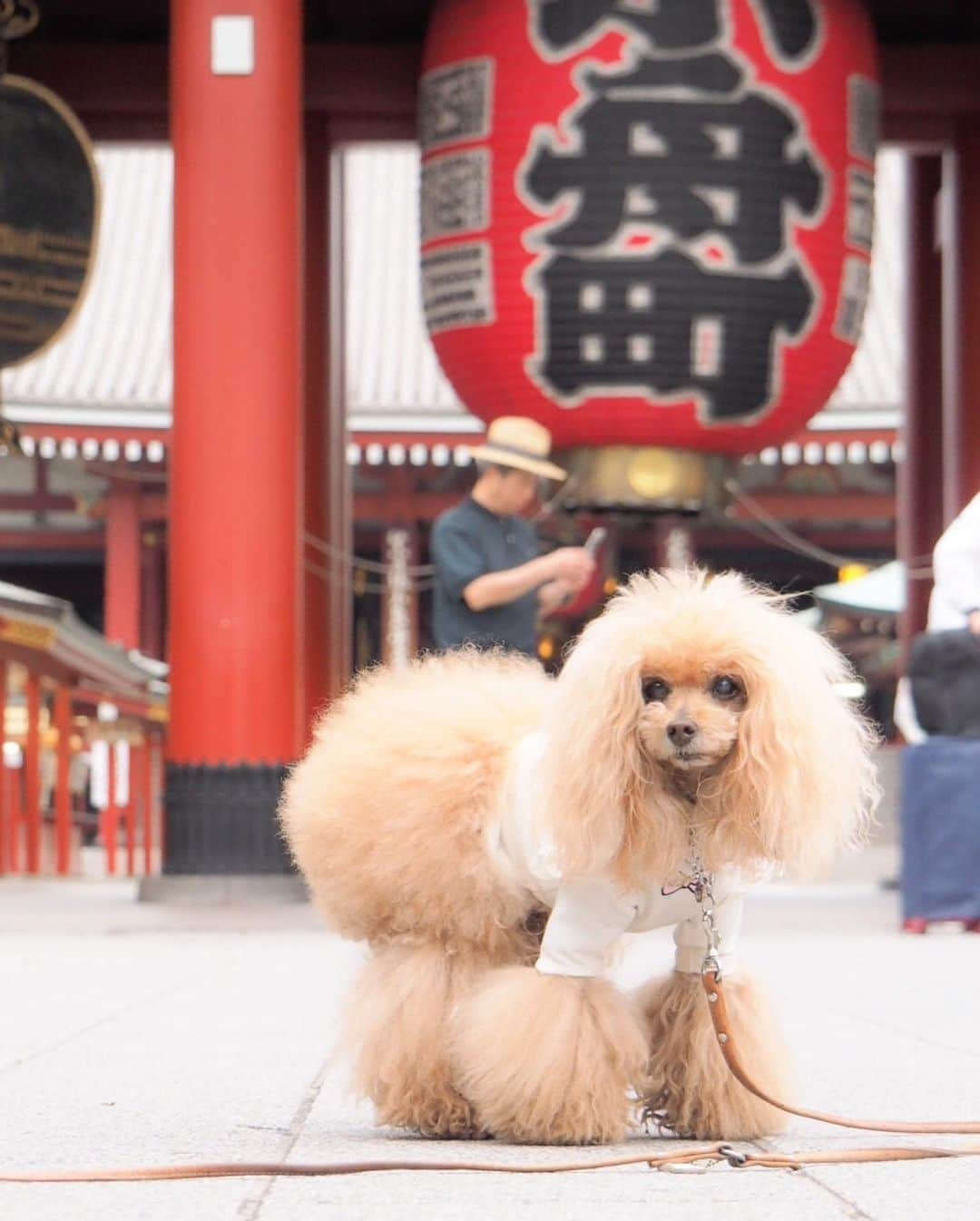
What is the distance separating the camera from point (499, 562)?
20.8 ft

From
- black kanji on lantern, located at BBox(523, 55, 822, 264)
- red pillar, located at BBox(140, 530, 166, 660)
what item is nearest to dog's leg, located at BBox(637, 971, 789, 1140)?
black kanji on lantern, located at BBox(523, 55, 822, 264)

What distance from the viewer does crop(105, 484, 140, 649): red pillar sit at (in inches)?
751

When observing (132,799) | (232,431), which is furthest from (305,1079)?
(132,799)

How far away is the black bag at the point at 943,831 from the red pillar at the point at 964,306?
5.22 meters

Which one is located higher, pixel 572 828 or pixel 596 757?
pixel 596 757

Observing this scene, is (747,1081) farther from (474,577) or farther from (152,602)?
(152,602)

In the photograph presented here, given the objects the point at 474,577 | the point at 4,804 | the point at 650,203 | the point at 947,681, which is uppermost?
the point at 650,203

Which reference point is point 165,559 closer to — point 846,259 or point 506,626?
point 846,259

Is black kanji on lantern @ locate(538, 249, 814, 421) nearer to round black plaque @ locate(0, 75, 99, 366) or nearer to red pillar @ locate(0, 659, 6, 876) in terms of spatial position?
round black plaque @ locate(0, 75, 99, 366)

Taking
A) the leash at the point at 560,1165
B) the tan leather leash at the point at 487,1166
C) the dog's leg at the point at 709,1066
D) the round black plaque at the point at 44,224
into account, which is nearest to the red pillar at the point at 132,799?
the round black plaque at the point at 44,224

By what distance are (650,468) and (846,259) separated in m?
1.32

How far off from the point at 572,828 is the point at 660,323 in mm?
7347

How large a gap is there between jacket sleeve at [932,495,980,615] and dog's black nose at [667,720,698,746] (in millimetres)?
4507

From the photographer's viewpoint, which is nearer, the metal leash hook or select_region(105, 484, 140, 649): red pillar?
the metal leash hook
